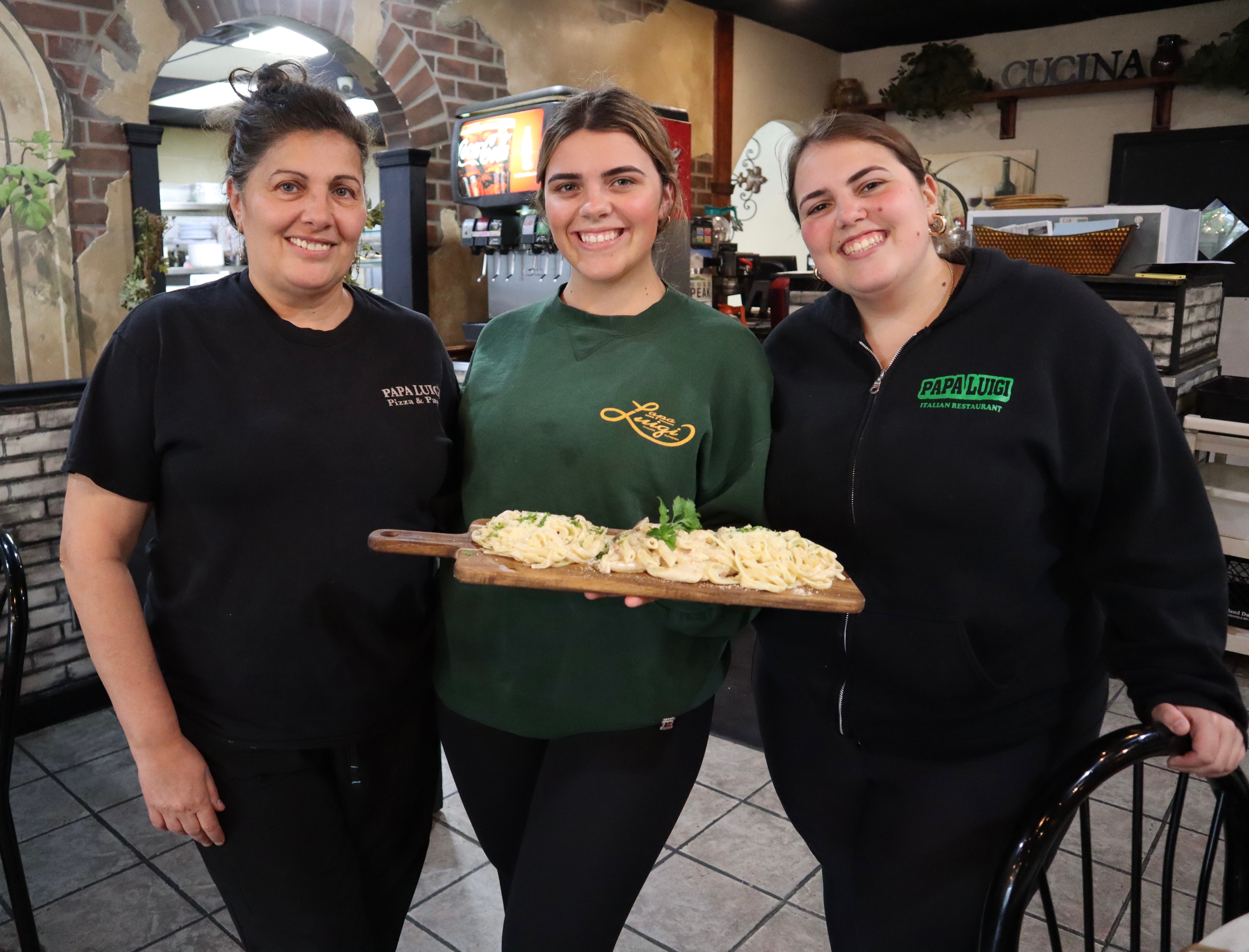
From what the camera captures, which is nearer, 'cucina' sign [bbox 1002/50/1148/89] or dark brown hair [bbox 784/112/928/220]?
dark brown hair [bbox 784/112/928/220]

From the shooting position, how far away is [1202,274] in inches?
157

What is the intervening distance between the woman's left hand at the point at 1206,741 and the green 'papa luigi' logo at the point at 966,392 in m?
0.50

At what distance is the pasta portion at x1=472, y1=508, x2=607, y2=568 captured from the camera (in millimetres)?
1330

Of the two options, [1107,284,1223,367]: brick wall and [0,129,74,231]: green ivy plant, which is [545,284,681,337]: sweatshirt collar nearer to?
[1107,284,1223,367]: brick wall

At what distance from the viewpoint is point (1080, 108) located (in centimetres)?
788

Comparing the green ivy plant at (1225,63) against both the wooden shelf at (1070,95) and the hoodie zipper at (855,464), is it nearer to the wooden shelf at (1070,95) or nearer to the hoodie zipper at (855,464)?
the wooden shelf at (1070,95)

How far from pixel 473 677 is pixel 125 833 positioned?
189 cm

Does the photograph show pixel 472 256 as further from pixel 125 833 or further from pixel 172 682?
pixel 172 682

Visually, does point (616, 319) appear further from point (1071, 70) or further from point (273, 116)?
point (1071, 70)

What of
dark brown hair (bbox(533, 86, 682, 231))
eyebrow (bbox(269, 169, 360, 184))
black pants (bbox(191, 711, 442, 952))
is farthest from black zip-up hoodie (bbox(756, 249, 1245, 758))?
eyebrow (bbox(269, 169, 360, 184))

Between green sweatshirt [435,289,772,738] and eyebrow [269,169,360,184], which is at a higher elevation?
eyebrow [269,169,360,184]

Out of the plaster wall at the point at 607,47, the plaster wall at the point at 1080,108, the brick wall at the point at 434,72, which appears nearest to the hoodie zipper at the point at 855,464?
the plaster wall at the point at 607,47

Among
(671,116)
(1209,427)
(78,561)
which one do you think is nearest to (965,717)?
(78,561)

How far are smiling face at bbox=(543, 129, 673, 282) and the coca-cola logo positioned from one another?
334 centimetres
